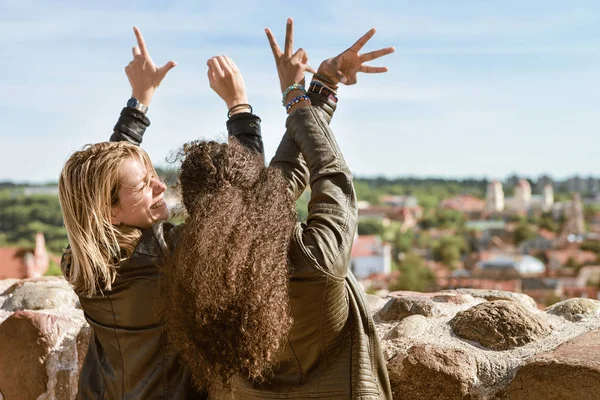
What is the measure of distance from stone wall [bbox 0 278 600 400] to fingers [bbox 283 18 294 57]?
724mm

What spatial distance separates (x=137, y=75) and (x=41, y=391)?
99 centimetres

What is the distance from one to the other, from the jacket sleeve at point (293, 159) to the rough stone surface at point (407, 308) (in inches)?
27.4

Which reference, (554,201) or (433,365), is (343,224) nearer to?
(433,365)

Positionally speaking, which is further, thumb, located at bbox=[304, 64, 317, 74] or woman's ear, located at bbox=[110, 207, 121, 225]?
thumb, located at bbox=[304, 64, 317, 74]

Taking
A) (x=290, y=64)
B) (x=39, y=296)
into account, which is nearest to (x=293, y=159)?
(x=290, y=64)

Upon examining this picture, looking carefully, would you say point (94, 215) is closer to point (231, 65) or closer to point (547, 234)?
point (231, 65)

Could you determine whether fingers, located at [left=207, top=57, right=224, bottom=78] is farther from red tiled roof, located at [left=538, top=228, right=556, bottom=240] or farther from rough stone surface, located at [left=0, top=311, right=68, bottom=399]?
red tiled roof, located at [left=538, top=228, right=556, bottom=240]

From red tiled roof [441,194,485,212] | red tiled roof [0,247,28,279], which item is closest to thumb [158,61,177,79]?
red tiled roof [0,247,28,279]

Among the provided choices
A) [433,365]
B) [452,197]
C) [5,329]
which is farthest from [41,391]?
[452,197]

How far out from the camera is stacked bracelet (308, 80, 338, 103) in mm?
1750

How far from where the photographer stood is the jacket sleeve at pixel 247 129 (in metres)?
1.84

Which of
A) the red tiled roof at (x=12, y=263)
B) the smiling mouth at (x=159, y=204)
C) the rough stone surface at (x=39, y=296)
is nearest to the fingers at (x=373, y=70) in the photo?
the smiling mouth at (x=159, y=204)

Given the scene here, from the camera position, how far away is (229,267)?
58.5 inches

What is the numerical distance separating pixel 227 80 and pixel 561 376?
3.09ft
